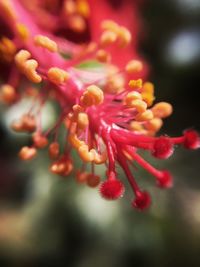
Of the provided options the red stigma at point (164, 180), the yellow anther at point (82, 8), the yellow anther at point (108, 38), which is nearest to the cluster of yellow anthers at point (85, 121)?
the red stigma at point (164, 180)

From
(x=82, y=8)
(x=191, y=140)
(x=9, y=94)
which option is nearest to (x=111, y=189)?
(x=191, y=140)

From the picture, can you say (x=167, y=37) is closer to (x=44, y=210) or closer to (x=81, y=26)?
(x=81, y=26)

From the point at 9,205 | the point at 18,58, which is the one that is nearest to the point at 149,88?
the point at 18,58

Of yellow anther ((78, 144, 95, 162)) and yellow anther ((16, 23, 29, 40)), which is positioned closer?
yellow anther ((78, 144, 95, 162))

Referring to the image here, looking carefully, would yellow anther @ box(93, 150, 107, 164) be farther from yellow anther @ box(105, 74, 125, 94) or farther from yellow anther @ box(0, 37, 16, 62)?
yellow anther @ box(0, 37, 16, 62)

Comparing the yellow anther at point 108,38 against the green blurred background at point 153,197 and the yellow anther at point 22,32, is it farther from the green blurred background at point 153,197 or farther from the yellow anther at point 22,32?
the green blurred background at point 153,197

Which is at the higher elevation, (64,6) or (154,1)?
(154,1)

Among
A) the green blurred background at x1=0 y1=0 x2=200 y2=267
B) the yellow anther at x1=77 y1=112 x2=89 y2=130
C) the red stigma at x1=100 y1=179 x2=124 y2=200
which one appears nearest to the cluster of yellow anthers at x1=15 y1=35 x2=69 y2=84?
the yellow anther at x1=77 y1=112 x2=89 y2=130

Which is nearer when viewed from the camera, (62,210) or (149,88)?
(149,88)
